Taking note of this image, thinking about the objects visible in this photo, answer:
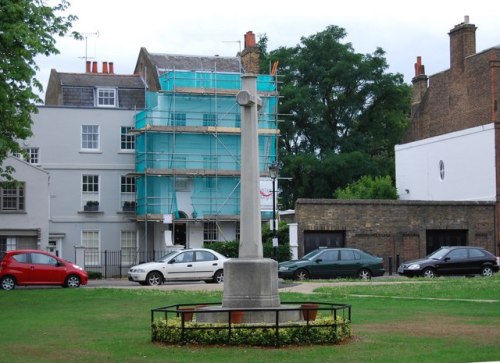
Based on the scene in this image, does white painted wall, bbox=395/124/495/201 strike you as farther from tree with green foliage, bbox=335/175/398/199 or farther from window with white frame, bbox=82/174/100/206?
window with white frame, bbox=82/174/100/206

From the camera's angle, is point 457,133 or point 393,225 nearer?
point 393,225

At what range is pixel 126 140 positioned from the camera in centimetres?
5494

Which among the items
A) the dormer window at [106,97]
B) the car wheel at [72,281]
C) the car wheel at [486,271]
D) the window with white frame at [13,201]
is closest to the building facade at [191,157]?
the dormer window at [106,97]

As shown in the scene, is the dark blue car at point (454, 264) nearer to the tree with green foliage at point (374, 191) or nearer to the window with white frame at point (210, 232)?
the window with white frame at point (210, 232)

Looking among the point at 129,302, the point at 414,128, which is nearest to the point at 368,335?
the point at 129,302

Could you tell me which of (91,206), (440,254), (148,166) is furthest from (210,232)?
(440,254)

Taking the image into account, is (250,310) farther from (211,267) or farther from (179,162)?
(179,162)

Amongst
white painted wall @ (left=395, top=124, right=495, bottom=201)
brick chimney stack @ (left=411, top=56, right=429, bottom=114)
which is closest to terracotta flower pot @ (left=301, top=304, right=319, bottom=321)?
white painted wall @ (left=395, top=124, right=495, bottom=201)

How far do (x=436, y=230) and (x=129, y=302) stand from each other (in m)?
25.5

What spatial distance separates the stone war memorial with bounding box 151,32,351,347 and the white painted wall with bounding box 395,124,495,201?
113ft

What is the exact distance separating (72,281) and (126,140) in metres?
21.3

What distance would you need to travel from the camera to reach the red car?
1334 inches

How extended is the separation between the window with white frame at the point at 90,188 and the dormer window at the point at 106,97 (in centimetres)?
500

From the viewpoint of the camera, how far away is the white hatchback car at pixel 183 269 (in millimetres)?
35656
